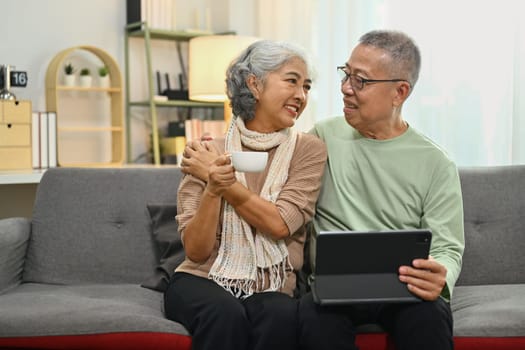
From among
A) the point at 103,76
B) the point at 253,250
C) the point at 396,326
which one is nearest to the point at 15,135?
the point at 103,76

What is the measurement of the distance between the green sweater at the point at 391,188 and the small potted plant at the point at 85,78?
237 cm

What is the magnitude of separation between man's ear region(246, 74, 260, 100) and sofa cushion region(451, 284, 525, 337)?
2.80 feet

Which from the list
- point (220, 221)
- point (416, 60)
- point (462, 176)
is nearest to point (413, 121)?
point (462, 176)

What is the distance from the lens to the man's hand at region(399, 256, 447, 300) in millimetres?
1967

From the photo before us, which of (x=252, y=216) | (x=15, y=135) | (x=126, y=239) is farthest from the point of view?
(x=15, y=135)

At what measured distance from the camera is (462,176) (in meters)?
2.72

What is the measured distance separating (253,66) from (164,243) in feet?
2.20

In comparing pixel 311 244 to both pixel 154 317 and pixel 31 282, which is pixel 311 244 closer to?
pixel 154 317

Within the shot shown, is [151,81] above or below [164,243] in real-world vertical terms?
above

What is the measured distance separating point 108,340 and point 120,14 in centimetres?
294

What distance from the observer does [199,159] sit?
2266mm

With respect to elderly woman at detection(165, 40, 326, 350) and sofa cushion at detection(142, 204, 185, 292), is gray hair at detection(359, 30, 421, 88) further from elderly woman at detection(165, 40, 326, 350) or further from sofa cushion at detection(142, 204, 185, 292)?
sofa cushion at detection(142, 204, 185, 292)

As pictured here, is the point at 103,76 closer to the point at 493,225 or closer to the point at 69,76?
the point at 69,76

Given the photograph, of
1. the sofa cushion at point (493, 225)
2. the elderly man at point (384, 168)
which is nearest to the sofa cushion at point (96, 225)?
the elderly man at point (384, 168)
